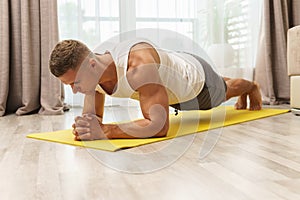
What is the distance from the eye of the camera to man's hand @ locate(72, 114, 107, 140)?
146cm

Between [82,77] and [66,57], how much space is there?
0.09 m

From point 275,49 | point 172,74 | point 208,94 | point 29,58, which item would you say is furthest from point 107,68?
point 275,49

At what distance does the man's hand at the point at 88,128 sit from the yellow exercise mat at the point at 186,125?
26 millimetres

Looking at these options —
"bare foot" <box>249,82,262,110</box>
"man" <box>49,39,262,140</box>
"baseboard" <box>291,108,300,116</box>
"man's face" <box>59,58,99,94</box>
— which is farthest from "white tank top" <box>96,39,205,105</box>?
"baseboard" <box>291,108,300,116</box>

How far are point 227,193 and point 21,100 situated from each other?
2126 millimetres

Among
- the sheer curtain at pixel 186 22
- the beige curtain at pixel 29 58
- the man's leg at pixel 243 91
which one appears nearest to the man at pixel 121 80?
the man's leg at pixel 243 91

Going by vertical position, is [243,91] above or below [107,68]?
below

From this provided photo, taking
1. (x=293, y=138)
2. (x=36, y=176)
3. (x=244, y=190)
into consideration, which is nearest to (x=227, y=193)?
(x=244, y=190)

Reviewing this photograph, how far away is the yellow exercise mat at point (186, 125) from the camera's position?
4.65 ft

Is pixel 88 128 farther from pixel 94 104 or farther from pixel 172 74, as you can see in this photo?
pixel 172 74

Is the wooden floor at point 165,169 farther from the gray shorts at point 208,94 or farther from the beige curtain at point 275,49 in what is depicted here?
the beige curtain at point 275,49

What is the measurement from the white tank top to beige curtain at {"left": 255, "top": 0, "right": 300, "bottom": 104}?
4.00ft

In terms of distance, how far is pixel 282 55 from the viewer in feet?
10.1

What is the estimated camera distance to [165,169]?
1093mm
